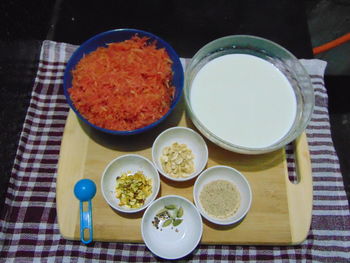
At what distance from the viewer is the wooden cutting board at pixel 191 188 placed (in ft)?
5.35

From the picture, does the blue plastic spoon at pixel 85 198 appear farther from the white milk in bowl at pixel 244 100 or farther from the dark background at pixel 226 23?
the dark background at pixel 226 23

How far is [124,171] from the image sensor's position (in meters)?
1.74

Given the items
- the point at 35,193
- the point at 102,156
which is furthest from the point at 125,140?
the point at 35,193

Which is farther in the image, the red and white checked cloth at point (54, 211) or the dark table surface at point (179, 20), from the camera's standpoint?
the dark table surface at point (179, 20)

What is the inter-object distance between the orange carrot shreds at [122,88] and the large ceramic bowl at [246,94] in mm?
159

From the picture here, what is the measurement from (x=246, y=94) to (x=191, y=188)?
2.09 feet

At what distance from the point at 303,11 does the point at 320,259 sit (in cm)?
202

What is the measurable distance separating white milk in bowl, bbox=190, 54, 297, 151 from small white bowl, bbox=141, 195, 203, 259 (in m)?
0.43

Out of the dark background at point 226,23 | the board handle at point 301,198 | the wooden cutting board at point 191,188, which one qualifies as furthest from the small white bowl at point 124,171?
the dark background at point 226,23

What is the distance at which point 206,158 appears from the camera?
1686 mm

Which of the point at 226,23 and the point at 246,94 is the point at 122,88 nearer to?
the point at 246,94

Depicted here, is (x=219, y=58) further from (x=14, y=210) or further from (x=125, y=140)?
(x=14, y=210)

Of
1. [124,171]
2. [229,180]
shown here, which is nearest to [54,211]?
[124,171]

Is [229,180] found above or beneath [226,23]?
beneath
